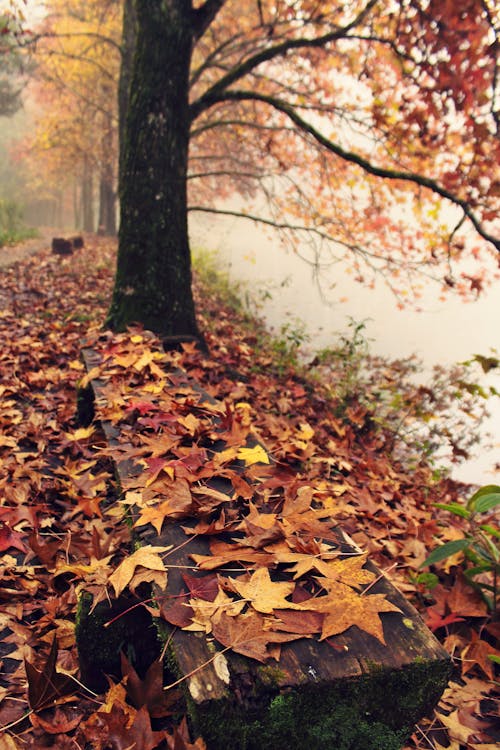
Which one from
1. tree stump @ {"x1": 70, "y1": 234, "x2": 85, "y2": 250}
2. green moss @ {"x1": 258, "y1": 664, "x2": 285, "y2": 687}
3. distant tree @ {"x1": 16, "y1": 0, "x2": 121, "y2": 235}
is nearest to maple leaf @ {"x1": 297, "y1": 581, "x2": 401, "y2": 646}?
green moss @ {"x1": 258, "y1": 664, "x2": 285, "y2": 687}

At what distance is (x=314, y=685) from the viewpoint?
1.00 metres

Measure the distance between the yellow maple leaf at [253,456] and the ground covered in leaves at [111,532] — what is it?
0.6 inches

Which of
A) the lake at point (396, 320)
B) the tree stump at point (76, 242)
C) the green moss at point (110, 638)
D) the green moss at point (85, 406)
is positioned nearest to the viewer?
the green moss at point (110, 638)

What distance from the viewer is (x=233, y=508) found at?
151cm

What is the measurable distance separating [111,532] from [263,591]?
3.54 ft

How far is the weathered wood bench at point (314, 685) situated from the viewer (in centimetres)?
98

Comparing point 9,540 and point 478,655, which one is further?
point 9,540

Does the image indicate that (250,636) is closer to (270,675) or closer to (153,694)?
(270,675)

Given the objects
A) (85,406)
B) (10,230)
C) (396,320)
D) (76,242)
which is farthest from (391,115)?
(10,230)

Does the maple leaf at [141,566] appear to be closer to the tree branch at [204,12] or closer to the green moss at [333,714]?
the green moss at [333,714]

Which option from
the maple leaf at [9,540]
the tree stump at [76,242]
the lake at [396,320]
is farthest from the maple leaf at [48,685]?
the tree stump at [76,242]

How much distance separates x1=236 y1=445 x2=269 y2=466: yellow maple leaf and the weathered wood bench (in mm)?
565

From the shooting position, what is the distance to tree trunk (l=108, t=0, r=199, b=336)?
13.0 ft

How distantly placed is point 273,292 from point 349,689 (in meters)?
13.2
